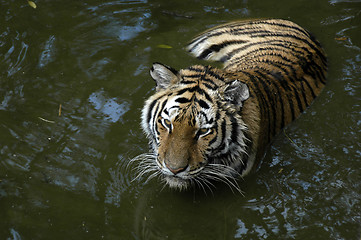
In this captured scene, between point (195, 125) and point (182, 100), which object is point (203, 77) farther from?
point (195, 125)

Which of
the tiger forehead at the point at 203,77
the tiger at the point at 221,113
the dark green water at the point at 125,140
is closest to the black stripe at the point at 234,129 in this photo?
the tiger at the point at 221,113

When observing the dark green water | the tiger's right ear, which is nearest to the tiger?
the tiger's right ear

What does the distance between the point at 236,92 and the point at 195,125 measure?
37 cm

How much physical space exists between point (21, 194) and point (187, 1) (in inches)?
139

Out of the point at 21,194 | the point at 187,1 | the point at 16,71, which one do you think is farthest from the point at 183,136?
the point at 187,1

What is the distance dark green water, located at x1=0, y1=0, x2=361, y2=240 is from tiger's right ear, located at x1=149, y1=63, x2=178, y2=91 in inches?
27.3

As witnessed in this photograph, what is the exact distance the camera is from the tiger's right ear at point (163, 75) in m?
3.11

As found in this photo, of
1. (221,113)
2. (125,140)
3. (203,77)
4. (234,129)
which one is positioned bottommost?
(125,140)

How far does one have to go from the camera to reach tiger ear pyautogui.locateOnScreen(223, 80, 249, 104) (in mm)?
2922

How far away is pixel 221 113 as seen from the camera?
302 centimetres

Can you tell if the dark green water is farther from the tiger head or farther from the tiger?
the tiger head

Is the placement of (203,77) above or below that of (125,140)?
above

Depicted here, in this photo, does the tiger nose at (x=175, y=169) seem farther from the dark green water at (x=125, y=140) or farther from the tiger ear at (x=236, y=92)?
the tiger ear at (x=236, y=92)

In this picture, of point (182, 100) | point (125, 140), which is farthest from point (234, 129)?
point (125, 140)
